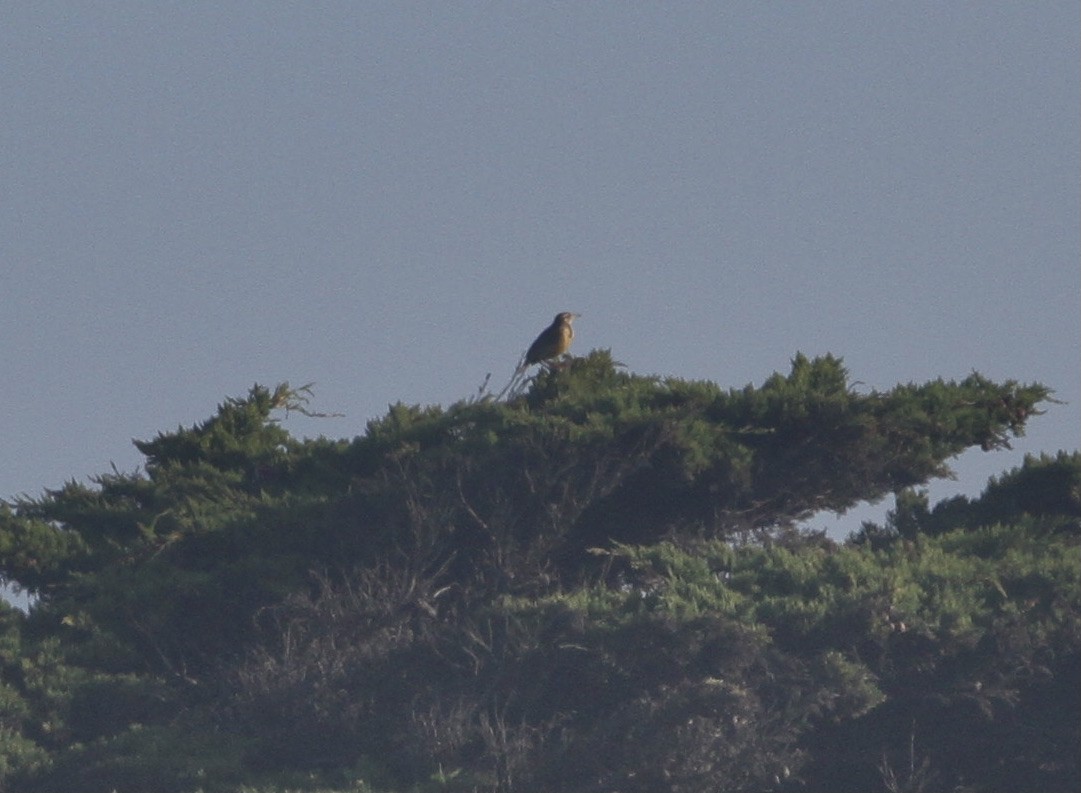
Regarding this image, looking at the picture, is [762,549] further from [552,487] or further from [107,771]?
[107,771]

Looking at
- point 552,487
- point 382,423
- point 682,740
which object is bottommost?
point 682,740

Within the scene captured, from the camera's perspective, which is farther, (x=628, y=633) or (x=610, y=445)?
(x=610, y=445)

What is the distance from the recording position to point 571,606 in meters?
13.7

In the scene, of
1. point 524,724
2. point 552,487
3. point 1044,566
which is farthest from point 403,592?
point 1044,566

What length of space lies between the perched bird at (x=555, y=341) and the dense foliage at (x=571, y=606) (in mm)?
1235

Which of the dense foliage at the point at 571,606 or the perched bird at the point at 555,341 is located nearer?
the dense foliage at the point at 571,606

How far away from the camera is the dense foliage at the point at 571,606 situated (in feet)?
43.3

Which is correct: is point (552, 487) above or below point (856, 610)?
above

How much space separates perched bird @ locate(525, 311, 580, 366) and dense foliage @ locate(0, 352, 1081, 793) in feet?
4.05

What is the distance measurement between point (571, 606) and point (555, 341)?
4.73 meters

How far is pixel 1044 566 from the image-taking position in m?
14.6

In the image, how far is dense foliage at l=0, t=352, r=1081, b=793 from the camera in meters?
13.2

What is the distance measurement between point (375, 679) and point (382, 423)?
12.0ft

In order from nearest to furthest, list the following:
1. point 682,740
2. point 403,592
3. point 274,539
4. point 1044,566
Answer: point 682,740
point 1044,566
point 403,592
point 274,539
